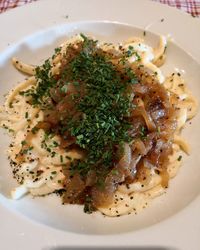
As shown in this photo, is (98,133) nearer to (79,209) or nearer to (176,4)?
(79,209)

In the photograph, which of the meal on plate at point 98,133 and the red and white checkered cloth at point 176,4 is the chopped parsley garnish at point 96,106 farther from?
the red and white checkered cloth at point 176,4

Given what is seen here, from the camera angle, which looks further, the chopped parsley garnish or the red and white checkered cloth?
the red and white checkered cloth

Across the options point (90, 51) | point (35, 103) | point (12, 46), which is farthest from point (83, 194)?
point (12, 46)

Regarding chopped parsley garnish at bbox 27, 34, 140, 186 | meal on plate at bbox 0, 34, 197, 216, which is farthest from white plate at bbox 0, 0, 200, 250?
chopped parsley garnish at bbox 27, 34, 140, 186

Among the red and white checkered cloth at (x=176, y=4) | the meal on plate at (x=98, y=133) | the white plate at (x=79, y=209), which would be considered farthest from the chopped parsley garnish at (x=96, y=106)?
the red and white checkered cloth at (x=176, y=4)

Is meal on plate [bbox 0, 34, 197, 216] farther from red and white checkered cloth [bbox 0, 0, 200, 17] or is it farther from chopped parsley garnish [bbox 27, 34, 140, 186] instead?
red and white checkered cloth [bbox 0, 0, 200, 17]

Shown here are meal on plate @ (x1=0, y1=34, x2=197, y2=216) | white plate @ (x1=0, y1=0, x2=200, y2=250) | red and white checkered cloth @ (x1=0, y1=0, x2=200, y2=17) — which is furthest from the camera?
red and white checkered cloth @ (x1=0, y1=0, x2=200, y2=17)
